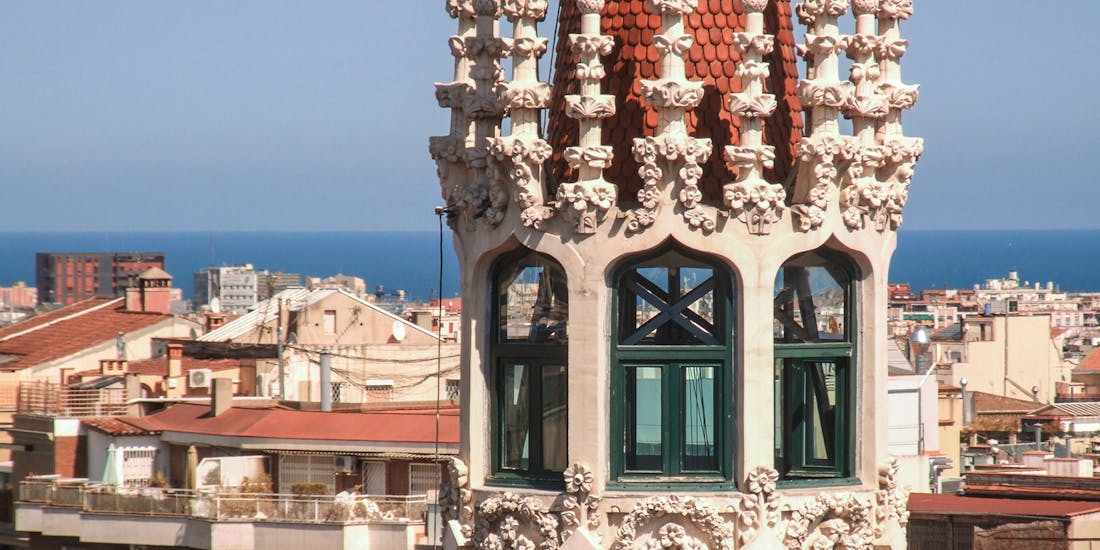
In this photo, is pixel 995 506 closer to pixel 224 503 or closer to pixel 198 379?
pixel 224 503

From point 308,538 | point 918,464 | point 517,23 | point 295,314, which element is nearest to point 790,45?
point 517,23

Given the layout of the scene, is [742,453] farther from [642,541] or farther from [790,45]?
[790,45]

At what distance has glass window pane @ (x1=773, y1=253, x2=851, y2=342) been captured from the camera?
42.2 ft

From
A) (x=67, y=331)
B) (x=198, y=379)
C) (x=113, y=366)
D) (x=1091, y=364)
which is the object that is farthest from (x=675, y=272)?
(x=1091, y=364)

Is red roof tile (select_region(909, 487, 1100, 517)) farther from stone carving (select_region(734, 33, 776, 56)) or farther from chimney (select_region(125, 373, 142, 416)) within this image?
chimney (select_region(125, 373, 142, 416))

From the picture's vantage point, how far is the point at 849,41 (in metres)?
12.9

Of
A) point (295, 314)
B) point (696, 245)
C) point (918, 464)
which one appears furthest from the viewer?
point (295, 314)

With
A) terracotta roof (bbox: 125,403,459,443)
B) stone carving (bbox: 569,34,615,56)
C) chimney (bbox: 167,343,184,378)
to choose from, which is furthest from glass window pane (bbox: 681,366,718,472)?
chimney (bbox: 167,343,184,378)

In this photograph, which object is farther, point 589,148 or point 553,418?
point 553,418

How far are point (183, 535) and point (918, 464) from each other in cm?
2502

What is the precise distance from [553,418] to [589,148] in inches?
62.2

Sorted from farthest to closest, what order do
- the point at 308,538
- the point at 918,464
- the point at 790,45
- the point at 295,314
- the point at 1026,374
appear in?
the point at 1026,374
the point at 295,314
the point at 308,538
the point at 918,464
the point at 790,45

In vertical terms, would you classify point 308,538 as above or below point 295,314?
below

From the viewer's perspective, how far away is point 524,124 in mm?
12805
